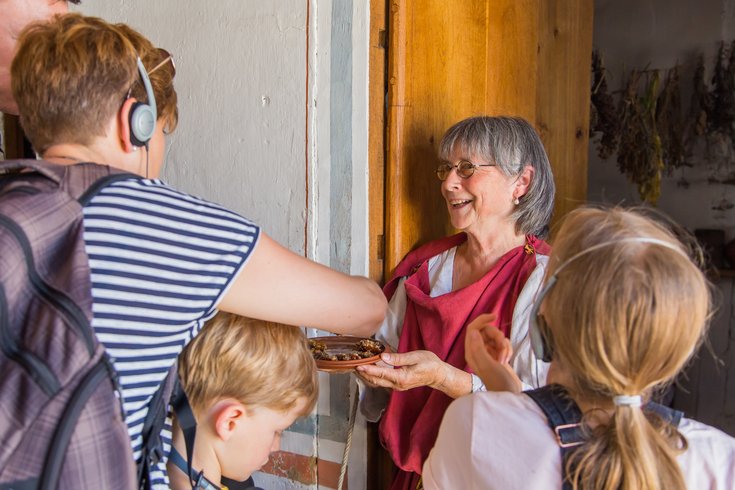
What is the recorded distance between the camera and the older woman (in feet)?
5.75

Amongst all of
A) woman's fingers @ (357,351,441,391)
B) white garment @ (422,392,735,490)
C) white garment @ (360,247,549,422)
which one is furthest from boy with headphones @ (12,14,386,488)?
white garment @ (360,247,549,422)

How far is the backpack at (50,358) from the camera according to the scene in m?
0.81

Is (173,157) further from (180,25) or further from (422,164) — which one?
(422,164)

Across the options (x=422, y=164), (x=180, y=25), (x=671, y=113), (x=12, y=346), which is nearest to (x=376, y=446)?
(x=422, y=164)

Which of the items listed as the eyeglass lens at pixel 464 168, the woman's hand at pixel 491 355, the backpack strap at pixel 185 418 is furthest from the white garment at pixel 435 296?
the backpack strap at pixel 185 418

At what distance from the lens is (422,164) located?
2105 mm

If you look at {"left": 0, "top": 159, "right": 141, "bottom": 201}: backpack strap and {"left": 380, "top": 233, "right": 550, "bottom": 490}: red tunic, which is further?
{"left": 380, "top": 233, "right": 550, "bottom": 490}: red tunic

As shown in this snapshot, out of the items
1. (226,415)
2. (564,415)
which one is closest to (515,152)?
(564,415)

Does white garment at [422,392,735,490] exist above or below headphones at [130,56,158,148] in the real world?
below

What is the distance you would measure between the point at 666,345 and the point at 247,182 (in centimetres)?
149

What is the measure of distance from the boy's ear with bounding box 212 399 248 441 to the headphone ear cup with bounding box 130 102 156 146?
0.49m

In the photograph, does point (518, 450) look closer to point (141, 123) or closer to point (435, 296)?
point (141, 123)

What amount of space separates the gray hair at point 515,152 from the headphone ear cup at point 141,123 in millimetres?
1033

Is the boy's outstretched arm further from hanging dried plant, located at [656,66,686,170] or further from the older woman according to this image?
hanging dried plant, located at [656,66,686,170]
